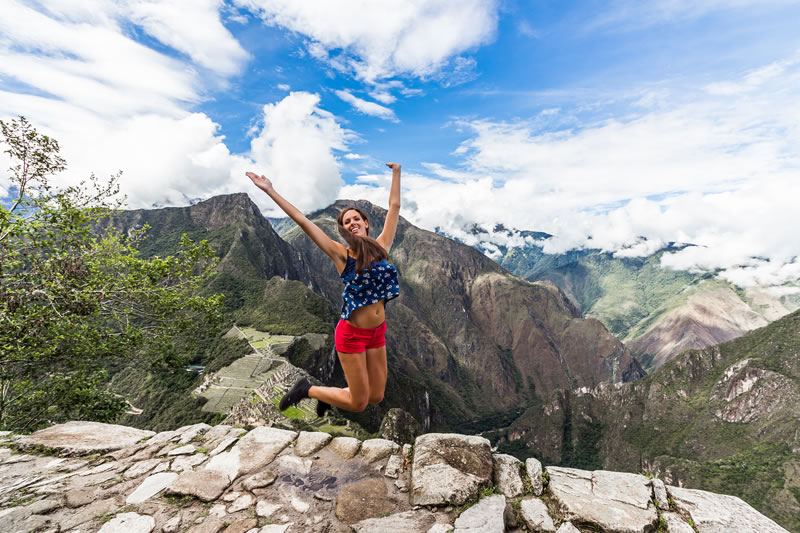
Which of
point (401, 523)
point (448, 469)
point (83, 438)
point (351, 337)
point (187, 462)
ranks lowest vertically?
point (83, 438)

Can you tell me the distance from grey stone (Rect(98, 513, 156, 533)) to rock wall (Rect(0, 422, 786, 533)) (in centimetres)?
1

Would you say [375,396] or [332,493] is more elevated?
[375,396]

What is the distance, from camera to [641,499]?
14.1 feet

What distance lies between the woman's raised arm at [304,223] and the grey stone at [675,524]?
16.6ft

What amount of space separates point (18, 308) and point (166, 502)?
24.2 ft

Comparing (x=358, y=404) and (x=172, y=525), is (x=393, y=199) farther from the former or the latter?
(x=172, y=525)

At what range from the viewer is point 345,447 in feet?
19.5

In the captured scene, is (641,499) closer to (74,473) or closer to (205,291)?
(74,473)

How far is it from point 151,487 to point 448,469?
443 centimetres

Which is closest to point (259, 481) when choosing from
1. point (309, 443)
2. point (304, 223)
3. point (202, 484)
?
point (202, 484)

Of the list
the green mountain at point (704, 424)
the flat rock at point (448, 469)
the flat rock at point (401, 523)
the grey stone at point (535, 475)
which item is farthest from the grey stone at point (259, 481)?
the green mountain at point (704, 424)

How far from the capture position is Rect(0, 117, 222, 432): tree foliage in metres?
8.21

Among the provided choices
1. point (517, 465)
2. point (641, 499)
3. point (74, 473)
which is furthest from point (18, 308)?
point (641, 499)

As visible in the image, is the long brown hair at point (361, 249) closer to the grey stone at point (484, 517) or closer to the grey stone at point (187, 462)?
the grey stone at point (484, 517)
